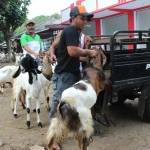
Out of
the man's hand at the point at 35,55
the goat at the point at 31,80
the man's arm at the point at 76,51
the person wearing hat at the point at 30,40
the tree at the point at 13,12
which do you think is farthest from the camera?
the tree at the point at 13,12

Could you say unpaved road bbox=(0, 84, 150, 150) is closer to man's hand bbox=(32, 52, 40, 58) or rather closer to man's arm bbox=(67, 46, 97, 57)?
man's hand bbox=(32, 52, 40, 58)

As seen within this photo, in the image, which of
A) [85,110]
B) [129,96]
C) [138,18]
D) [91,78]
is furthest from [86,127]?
[138,18]

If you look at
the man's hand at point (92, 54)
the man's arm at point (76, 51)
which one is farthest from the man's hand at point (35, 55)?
the man's arm at point (76, 51)

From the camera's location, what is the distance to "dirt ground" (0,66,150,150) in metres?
6.18

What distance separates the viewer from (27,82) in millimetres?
7684

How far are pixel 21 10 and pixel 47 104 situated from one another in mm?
19609

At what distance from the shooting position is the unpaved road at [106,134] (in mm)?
6172

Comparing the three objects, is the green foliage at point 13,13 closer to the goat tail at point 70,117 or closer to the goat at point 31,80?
the goat at point 31,80

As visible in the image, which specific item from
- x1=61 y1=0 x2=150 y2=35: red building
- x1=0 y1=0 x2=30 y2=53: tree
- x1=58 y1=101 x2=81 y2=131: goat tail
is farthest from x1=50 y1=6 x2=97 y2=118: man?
x1=0 y1=0 x2=30 y2=53: tree

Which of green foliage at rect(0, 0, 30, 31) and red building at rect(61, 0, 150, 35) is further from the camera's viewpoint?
green foliage at rect(0, 0, 30, 31)

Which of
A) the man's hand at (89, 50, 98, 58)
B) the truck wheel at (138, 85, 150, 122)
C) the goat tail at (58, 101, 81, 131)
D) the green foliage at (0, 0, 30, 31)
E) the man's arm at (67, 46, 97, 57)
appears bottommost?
the truck wheel at (138, 85, 150, 122)

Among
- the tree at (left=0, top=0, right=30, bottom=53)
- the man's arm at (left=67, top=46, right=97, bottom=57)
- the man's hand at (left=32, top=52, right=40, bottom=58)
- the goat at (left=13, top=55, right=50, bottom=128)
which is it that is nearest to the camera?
the man's arm at (left=67, top=46, right=97, bottom=57)

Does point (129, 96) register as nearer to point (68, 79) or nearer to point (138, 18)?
point (68, 79)

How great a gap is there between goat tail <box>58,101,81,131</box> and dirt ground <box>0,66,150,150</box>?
1.04 meters
